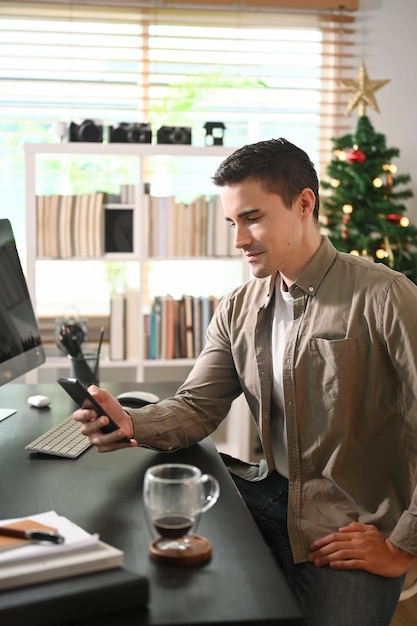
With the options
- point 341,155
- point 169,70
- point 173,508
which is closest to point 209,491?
point 173,508

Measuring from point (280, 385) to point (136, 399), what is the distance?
42 cm

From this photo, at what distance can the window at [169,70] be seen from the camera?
13.1 feet

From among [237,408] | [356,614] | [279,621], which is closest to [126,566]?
[279,621]

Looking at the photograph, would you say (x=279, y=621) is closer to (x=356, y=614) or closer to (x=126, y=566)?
(x=126, y=566)

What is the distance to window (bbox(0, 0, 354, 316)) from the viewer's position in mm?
3984

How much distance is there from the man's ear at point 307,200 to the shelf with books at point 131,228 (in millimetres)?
1730

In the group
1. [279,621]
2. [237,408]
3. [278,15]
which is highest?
[278,15]

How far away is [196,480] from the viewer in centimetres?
116

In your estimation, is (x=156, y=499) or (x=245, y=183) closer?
(x=156, y=499)

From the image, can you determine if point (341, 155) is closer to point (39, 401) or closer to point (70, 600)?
point (39, 401)

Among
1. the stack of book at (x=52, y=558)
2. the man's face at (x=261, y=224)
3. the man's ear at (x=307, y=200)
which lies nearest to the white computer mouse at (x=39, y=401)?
the man's face at (x=261, y=224)

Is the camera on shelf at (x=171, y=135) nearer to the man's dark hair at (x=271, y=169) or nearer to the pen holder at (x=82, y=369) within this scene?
the pen holder at (x=82, y=369)

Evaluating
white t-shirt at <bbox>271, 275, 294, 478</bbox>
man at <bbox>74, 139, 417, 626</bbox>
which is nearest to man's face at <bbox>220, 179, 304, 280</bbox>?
man at <bbox>74, 139, 417, 626</bbox>

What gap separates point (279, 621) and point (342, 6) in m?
3.68
